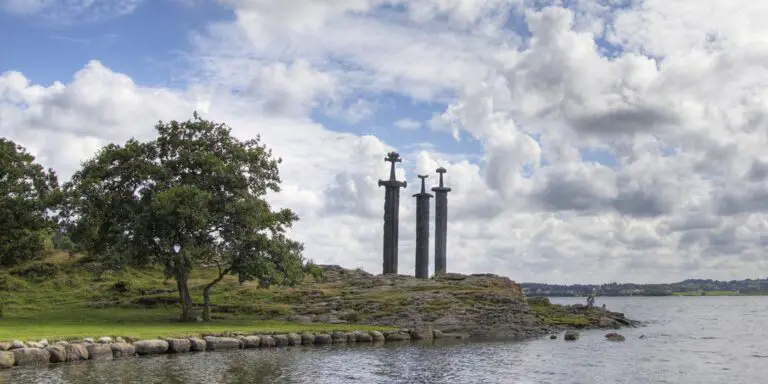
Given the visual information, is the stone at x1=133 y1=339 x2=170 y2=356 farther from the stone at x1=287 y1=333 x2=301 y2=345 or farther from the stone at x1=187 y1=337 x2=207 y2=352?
the stone at x1=287 y1=333 x2=301 y2=345

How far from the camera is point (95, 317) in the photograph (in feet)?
207

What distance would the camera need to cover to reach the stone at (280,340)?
53.0 metres

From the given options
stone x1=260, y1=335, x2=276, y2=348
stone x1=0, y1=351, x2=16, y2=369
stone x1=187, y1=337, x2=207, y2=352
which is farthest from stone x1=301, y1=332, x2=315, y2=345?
stone x1=0, y1=351, x2=16, y2=369

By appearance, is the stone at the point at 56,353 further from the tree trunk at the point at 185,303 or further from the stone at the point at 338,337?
the tree trunk at the point at 185,303

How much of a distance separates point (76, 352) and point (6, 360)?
453 cm

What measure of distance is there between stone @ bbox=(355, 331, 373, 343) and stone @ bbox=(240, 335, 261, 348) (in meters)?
9.68

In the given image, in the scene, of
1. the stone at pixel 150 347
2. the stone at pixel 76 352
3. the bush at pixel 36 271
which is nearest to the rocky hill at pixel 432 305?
the stone at pixel 150 347

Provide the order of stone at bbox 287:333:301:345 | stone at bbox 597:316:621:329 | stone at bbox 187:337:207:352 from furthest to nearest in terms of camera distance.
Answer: stone at bbox 597:316:621:329 < stone at bbox 287:333:301:345 < stone at bbox 187:337:207:352

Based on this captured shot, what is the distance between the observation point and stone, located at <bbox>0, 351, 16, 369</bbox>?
119 feet

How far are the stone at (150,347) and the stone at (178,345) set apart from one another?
1.23ft

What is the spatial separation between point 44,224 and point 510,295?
4540 cm

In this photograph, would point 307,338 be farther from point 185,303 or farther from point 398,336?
point 185,303

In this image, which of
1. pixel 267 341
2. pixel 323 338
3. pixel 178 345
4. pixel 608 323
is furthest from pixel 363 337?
pixel 608 323

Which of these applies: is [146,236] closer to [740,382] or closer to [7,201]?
[7,201]
